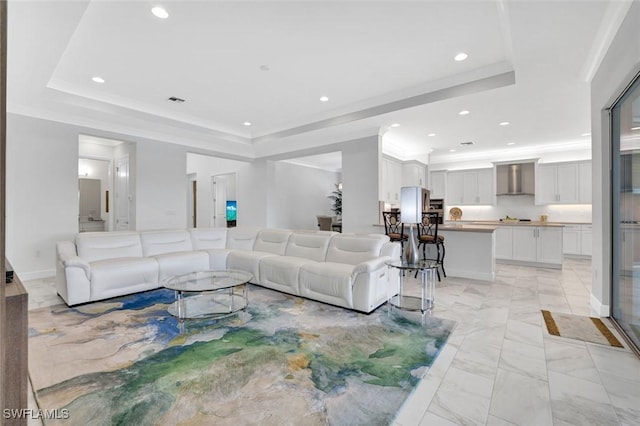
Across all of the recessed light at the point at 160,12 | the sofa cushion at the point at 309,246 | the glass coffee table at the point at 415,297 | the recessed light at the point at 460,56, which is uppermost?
the recessed light at the point at 460,56

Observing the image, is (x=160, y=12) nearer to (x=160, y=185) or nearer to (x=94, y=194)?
(x=160, y=185)

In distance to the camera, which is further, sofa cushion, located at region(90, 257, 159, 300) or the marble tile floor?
sofa cushion, located at region(90, 257, 159, 300)

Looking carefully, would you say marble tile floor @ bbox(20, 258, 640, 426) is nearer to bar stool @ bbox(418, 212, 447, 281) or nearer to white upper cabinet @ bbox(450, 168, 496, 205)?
bar stool @ bbox(418, 212, 447, 281)

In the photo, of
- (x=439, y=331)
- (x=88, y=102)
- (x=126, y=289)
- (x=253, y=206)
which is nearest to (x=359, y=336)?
(x=439, y=331)

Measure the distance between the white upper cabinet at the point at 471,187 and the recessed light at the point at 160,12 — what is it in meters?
8.01

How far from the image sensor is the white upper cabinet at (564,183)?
7.03 metres

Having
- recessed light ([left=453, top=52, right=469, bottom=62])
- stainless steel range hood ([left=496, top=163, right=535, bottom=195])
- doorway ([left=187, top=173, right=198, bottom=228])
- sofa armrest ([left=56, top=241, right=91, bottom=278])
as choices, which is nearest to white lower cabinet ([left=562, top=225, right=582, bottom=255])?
stainless steel range hood ([left=496, top=163, right=535, bottom=195])

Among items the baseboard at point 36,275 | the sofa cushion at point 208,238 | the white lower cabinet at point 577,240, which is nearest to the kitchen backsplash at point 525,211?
the white lower cabinet at point 577,240

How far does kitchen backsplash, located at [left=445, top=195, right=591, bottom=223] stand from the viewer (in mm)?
7379

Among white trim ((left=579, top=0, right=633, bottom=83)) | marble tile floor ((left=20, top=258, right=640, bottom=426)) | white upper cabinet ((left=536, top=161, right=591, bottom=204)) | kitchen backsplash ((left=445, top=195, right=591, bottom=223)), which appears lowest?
marble tile floor ((left=20, top=258, right=640, bottom=426))

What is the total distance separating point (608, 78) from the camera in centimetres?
281

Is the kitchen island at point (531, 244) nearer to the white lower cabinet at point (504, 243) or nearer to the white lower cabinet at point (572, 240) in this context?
the white lower cabinet at point (504, 243)

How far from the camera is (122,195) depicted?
22.3 ft

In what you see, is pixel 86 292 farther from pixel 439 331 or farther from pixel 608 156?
pixel 608 156
